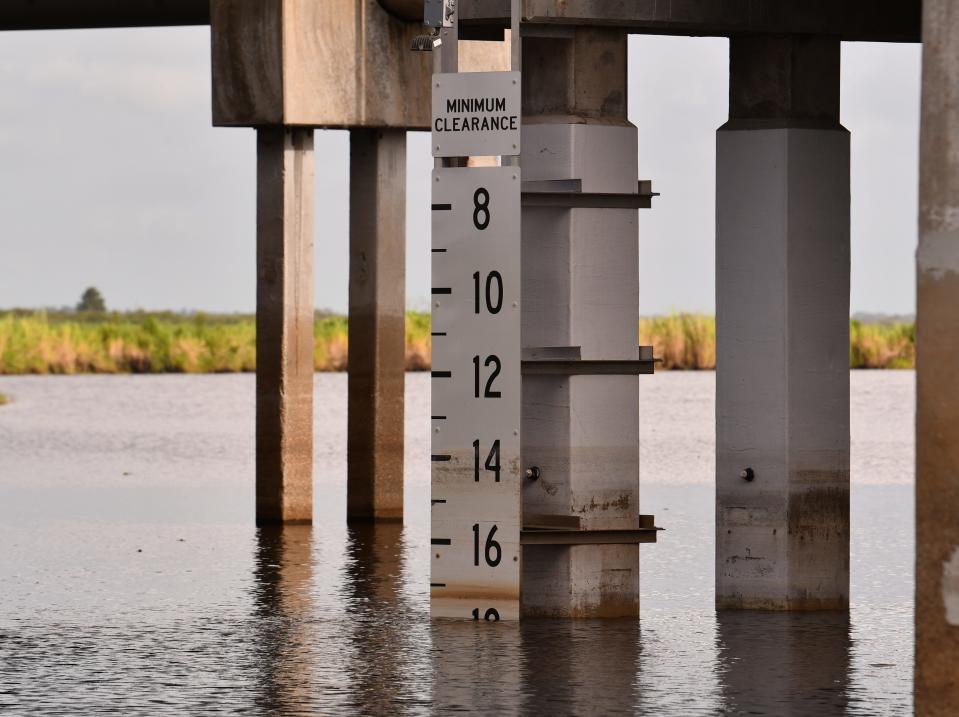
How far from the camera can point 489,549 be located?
1199 centimetres

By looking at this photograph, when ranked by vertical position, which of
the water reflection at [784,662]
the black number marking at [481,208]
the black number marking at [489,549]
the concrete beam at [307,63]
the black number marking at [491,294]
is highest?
the concrete beam at [307,63]

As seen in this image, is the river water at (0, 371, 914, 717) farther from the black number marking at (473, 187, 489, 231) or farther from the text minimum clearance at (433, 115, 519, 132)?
the text minimum clearance at (433, 115, 519, 132)

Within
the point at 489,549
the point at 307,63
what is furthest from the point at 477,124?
the point at 307,63

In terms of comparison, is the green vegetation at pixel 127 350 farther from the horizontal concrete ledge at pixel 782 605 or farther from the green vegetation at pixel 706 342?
the horizontal concrete ledge at pixel 782 605

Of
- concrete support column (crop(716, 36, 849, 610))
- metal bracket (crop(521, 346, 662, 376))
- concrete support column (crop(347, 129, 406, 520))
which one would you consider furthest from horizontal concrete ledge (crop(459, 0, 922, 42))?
concrete support column (crop(347, 129, 406, 520))

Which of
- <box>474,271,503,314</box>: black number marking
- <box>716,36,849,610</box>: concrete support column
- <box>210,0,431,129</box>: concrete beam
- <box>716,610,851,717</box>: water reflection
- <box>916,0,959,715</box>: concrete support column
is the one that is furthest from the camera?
<box>210,0,431,129</box>: concrete beam

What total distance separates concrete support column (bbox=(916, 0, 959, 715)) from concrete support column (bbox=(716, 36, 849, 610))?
14.9 ft

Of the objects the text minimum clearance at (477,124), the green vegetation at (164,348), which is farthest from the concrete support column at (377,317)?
Answer: the green vegetation at (164,348)

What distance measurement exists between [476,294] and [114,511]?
7672 millimetres

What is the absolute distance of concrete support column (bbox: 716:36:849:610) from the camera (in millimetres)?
12578

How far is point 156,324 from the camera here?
151 ft

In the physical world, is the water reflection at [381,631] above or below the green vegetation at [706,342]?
below

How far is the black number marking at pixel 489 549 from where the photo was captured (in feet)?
39.3

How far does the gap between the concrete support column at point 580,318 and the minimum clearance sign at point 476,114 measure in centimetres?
38
